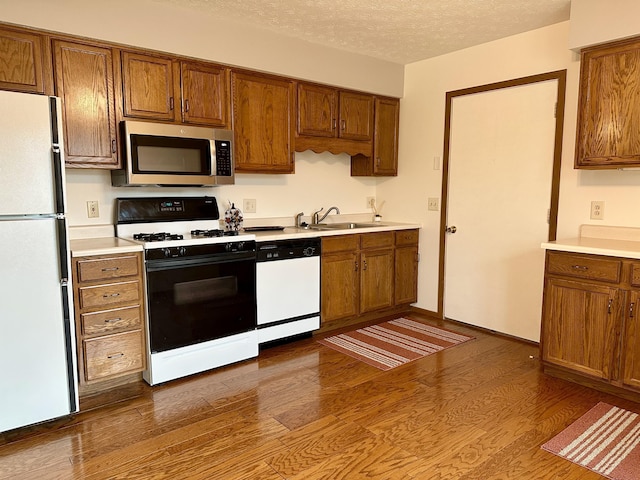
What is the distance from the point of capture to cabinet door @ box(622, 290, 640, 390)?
2.52m

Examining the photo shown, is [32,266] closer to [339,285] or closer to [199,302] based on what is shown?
[199,302]

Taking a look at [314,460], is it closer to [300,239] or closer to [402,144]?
[300,239]

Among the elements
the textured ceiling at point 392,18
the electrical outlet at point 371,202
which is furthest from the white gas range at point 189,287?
the electrical outlet at point 371,202

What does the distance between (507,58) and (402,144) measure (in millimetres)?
1262

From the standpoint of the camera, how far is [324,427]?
2342mm

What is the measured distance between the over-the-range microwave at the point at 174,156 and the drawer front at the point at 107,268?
0.57 meters

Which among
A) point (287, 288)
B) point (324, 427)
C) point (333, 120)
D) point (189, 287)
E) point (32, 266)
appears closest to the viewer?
point (32, 266)

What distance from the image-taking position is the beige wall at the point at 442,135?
10.1 feet

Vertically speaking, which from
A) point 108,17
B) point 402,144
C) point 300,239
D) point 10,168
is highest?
point 108,17

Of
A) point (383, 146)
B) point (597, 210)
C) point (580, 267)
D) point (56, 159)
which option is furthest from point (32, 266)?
point (597, 210)

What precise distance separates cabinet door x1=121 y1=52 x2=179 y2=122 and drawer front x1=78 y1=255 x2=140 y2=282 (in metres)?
1.01

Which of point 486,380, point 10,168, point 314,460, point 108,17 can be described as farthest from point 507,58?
point 10,168

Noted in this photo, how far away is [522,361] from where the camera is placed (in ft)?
10.6

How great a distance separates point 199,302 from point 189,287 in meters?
0.13
